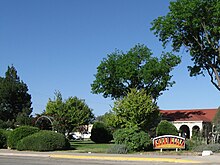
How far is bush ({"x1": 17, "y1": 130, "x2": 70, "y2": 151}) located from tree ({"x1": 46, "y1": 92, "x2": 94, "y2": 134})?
15659mm

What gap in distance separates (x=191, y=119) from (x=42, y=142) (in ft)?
144

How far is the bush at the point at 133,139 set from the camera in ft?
93.1

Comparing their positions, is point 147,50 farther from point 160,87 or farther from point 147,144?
point 147,144

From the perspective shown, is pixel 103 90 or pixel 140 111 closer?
pixel 140 111

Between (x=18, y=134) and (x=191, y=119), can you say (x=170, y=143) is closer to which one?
(x=18, y=134)

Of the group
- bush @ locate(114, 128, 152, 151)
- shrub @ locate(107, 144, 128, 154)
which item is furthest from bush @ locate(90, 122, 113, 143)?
shrub @ locate(107, 144, 128, 154)

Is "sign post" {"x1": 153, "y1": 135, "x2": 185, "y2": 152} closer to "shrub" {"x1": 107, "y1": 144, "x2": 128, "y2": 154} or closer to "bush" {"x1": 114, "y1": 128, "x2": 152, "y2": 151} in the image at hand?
"bush" {"x1": 114, "y1": 128, "x2": 152, "y2": 151}

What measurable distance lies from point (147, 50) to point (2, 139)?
121ft

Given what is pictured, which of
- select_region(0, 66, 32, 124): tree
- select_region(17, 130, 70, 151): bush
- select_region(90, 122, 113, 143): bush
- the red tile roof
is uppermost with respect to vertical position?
select_region(0, 66, 32, 124): tree

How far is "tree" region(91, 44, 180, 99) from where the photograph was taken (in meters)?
63.5

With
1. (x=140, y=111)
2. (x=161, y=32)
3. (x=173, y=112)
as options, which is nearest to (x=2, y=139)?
(x=140, y=111)

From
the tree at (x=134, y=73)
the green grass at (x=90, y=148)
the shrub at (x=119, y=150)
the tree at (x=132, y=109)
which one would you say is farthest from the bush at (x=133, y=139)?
the tree at (x=134, y=73)

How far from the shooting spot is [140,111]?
38.0 m

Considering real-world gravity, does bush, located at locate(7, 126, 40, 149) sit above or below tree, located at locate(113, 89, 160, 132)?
below
